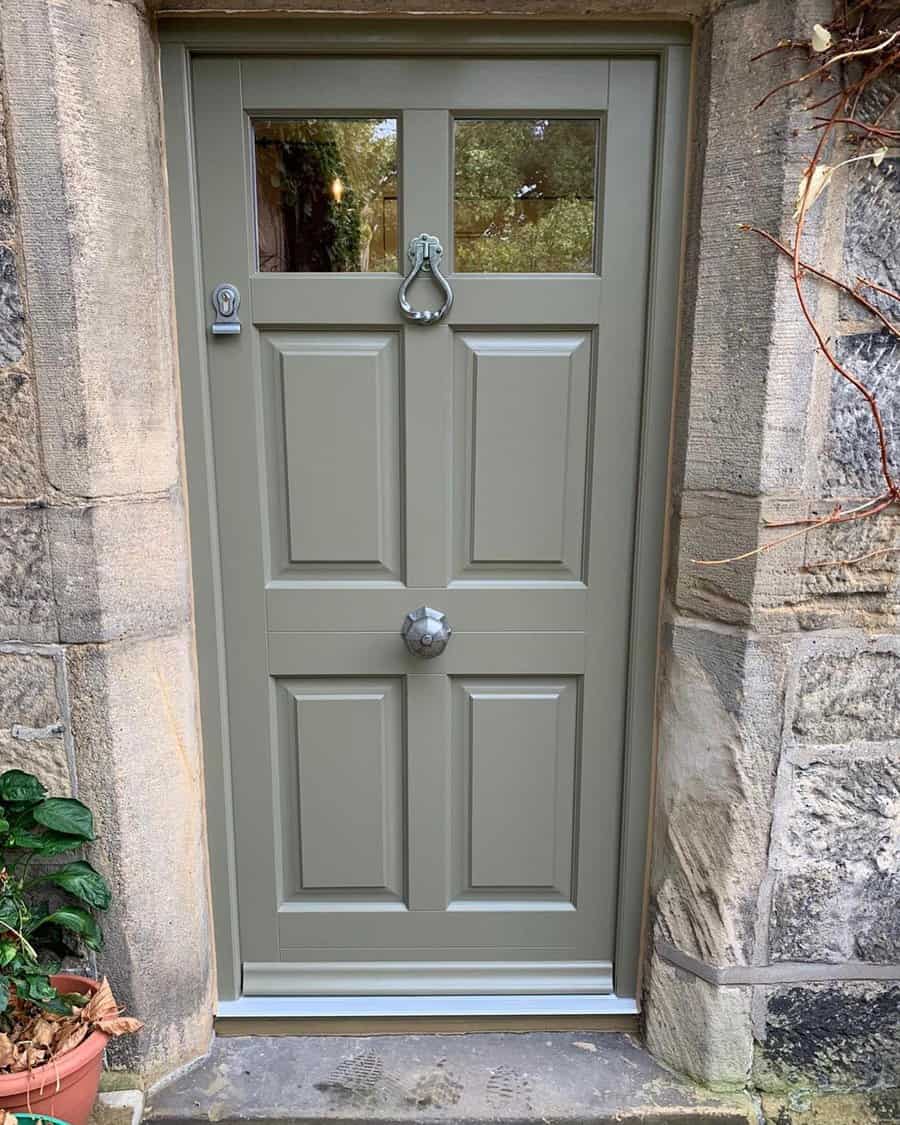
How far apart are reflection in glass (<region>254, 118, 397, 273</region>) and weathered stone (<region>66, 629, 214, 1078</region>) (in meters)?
0.96

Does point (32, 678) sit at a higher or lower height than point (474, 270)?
lower

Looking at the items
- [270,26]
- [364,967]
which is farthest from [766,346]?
[364,967]

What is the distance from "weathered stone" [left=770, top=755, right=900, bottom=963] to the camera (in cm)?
179

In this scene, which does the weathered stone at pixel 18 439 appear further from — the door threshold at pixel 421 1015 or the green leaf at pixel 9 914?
Answer: the door threshold at pixel 421 1015

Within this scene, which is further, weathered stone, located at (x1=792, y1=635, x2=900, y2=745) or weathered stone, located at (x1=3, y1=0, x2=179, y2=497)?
weathered stone, located at (x1=792, y1=635, x2=900, y2=745)

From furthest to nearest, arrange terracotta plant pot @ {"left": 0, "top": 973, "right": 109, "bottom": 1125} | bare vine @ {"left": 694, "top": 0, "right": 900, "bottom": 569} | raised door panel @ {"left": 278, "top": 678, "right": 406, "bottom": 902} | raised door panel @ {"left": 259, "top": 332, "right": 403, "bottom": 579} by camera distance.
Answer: raised door panel @ {"left": 278, "top": 678, "right": 406, "bottom": 902}, raised door panel @ {"left": 259, "top": 332, "right": 403, "bottom": 579}, terracotta plant pot @ {"left": 0, "top": 973, "right": 109, "bottom": 1125}, bare vine @ {"left": 694, "top": 0, "right": 900, "bottom": 569}

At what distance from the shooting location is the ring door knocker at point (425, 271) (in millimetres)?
1773

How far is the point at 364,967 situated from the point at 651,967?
771 mm

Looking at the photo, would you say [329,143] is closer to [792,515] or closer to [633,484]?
[633,484]

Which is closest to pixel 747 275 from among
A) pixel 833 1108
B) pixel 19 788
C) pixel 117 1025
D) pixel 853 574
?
pixel 853 574

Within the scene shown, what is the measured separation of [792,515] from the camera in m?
1.66

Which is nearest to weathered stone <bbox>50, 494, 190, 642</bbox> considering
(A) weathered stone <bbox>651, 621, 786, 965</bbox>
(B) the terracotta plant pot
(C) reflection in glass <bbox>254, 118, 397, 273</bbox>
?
(C) reflection in glass <bbox>254, 118, 397, 273</bbox>

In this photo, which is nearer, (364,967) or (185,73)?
(185,73)

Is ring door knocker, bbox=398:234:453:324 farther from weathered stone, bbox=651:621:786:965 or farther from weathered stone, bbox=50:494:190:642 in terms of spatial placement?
weathered stone, bbox=651:621:786:965
